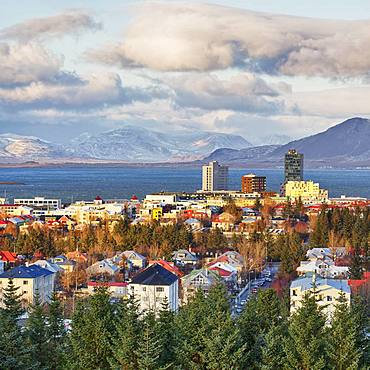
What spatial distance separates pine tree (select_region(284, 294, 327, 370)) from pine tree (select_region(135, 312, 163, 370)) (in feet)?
4.51

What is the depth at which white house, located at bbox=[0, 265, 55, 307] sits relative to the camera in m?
16.2

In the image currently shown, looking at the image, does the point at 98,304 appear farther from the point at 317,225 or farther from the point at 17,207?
the point at 17,207

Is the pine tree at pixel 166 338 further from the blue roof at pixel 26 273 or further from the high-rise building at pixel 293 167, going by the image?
the high-rise building at pixel 293 167

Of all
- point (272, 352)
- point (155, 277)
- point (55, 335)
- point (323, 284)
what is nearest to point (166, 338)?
point (272, 352)

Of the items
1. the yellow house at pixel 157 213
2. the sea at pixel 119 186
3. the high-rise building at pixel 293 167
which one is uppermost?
the high-rise building at pixel 293 167

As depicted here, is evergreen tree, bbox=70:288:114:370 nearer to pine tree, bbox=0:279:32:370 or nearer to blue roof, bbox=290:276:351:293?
pine tree, bbox=0:279:32:370

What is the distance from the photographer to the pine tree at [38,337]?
30.2 ft

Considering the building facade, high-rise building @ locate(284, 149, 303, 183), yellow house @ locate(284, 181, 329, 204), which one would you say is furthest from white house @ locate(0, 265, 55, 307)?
high-rise building @ locate(284, 149, 303, 183)

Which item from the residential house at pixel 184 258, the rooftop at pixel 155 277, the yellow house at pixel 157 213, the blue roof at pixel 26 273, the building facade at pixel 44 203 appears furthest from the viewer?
the building facade at pixel 44 203

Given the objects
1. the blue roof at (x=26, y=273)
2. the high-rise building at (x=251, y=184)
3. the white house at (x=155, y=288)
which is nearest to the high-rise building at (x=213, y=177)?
the high-rise building at (x=251, y=184)

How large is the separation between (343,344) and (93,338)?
9.19 feet

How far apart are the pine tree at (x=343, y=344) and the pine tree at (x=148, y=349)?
1843 mm

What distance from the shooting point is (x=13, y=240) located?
24.5 m

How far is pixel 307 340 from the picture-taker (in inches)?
331
